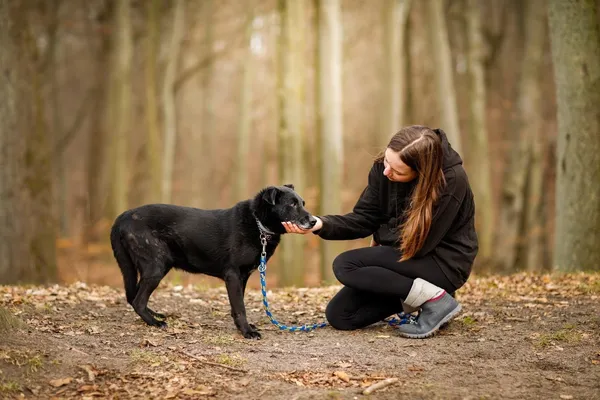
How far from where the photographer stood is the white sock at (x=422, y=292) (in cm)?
579

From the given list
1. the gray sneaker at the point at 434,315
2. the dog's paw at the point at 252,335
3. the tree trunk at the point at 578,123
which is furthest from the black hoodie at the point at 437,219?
the tree trunk at the point at 578,123

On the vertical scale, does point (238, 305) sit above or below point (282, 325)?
above

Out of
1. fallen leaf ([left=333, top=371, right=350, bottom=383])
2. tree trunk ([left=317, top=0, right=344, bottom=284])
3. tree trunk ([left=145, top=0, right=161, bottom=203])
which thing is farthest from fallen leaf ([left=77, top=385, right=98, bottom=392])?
tree trunk ([left=145, top=0, right=161, bottom=203])

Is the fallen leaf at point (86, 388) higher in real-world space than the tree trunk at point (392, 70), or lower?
lower

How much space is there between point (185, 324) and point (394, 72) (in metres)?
11.0

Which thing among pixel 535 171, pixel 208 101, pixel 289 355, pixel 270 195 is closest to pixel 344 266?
pixel 270 195

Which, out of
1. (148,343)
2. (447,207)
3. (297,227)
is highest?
(447,207)

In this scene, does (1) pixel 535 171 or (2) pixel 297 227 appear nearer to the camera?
(2) pixel 297 227

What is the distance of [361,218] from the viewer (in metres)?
6.25

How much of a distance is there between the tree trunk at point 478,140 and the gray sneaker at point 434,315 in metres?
11.9

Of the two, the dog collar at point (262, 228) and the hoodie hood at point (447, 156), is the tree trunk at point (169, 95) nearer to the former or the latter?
the dog collar at point (262, 228)

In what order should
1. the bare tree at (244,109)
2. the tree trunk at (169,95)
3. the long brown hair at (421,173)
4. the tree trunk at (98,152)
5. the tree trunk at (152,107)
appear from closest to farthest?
the long brown hair at (421,173), the tree trunk at (152,107), the tree trunk at (169,95), the bare tree at (244,109), the tree trunk at (98,152)

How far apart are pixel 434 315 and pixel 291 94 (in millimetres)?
9362

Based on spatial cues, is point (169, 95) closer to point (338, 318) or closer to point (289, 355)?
point (338, 318)
